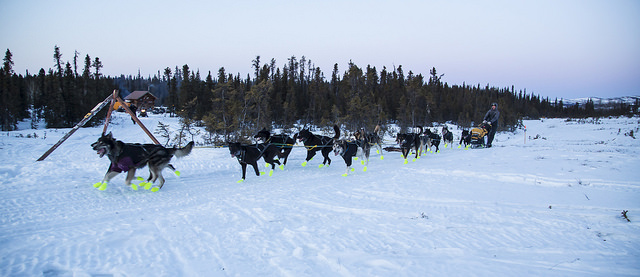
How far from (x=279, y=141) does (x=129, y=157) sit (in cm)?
462

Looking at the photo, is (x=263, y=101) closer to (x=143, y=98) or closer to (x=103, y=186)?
(x=103, y=186)

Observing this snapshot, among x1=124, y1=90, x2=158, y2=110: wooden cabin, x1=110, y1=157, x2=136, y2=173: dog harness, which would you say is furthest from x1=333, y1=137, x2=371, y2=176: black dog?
x1=124, y1=90, x2=158, y2=110: wooden cabin

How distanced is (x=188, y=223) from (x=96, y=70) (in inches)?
2909

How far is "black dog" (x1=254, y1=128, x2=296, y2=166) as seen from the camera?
9688 millimetres

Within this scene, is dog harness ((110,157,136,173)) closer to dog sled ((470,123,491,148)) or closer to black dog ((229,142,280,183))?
black dog ((229,142,280,183))

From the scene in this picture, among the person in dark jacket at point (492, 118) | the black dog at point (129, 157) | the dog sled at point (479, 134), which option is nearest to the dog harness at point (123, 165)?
the black dog at point (129, 157)

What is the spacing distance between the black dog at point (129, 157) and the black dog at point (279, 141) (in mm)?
2906

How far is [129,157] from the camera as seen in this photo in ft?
21.7

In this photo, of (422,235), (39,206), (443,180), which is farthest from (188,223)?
(443,180)

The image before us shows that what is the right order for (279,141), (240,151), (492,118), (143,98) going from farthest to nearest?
1. (143,98)
2. (492,118)
3. (279,141)
4. (240,151)

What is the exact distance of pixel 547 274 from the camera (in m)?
3.03

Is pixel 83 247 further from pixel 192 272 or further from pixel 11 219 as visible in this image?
pixel 11 219

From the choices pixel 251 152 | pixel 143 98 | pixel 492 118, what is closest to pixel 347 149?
pixel 251 152

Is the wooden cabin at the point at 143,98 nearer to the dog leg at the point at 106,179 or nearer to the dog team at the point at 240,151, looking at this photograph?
the dog team at the point at 240,151
